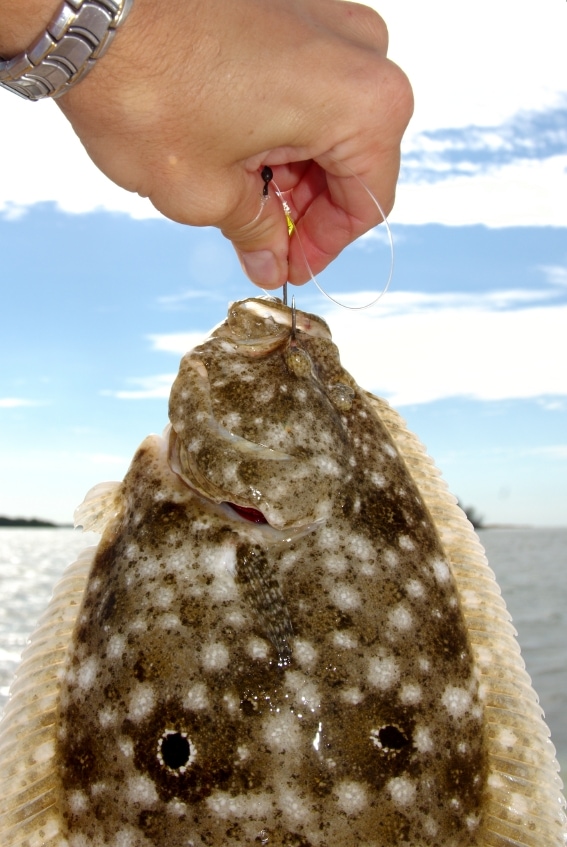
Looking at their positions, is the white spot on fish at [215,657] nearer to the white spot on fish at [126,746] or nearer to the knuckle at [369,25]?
the white spot on fish at [126,746]

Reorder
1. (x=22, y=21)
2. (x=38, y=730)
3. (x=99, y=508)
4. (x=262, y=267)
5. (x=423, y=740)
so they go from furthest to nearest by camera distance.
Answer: (x=262, y=267)
(x=99, y=508)
(x=38, y=730)
(x=423, y=740)
(x=22, y=21)

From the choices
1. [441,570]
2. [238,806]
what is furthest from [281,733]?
[441,570]

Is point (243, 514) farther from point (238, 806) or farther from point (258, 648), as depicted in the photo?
point (238, 806)

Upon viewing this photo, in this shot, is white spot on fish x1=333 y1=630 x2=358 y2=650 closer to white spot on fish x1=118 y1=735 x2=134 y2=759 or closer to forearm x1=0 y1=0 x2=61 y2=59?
white spot on fish x1=118 y1=735 x2=134 y2=759

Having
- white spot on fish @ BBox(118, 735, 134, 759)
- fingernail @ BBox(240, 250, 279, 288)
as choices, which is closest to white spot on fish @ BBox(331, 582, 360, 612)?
white spot on fish @ BBox(118, 735, 134, 759)

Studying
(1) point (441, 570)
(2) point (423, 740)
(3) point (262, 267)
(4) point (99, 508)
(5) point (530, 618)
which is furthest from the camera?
(5) point (530, 618)

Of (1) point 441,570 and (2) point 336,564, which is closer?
(2) point 336,564

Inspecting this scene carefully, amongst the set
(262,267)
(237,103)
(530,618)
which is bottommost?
(530,618)

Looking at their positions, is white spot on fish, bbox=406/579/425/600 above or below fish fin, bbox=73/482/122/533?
below

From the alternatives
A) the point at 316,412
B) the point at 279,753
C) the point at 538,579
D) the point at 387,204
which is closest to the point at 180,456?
the point at 316,412
